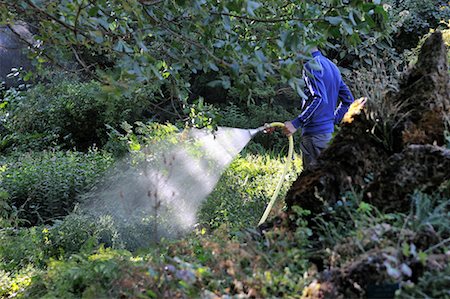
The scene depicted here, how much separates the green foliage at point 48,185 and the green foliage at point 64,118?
248 centimetres

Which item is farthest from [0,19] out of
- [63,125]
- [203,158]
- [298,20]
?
[63,125]

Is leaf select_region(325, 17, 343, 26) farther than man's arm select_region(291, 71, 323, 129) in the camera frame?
No

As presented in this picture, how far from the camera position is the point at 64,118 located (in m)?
9.97

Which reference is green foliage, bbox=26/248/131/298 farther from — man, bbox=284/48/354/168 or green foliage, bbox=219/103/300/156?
green foliage, bbox=219/103/300/156

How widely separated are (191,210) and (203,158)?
1.74 feet

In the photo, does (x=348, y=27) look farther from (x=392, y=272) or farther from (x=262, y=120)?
(x=262, y=120)

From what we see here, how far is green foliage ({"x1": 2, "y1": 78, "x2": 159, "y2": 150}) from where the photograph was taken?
380 inches

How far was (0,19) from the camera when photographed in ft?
12.8

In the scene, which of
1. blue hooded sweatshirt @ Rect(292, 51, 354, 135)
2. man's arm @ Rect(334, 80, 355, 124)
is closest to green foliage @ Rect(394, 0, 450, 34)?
man's arm @ Rect(334, 80, 355, 124)

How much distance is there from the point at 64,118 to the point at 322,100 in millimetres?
6136

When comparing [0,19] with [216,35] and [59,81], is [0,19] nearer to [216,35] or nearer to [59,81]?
[216,35]

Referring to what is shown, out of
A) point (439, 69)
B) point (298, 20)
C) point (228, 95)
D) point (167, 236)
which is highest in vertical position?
point (298, 20)

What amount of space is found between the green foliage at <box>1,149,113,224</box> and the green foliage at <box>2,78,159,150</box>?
248 centimetres

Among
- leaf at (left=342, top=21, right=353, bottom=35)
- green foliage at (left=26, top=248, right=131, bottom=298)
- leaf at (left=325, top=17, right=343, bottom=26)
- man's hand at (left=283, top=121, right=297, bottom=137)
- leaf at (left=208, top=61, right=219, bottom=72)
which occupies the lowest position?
man's hand at (left=283, top=121, right=297, bottom=137)
